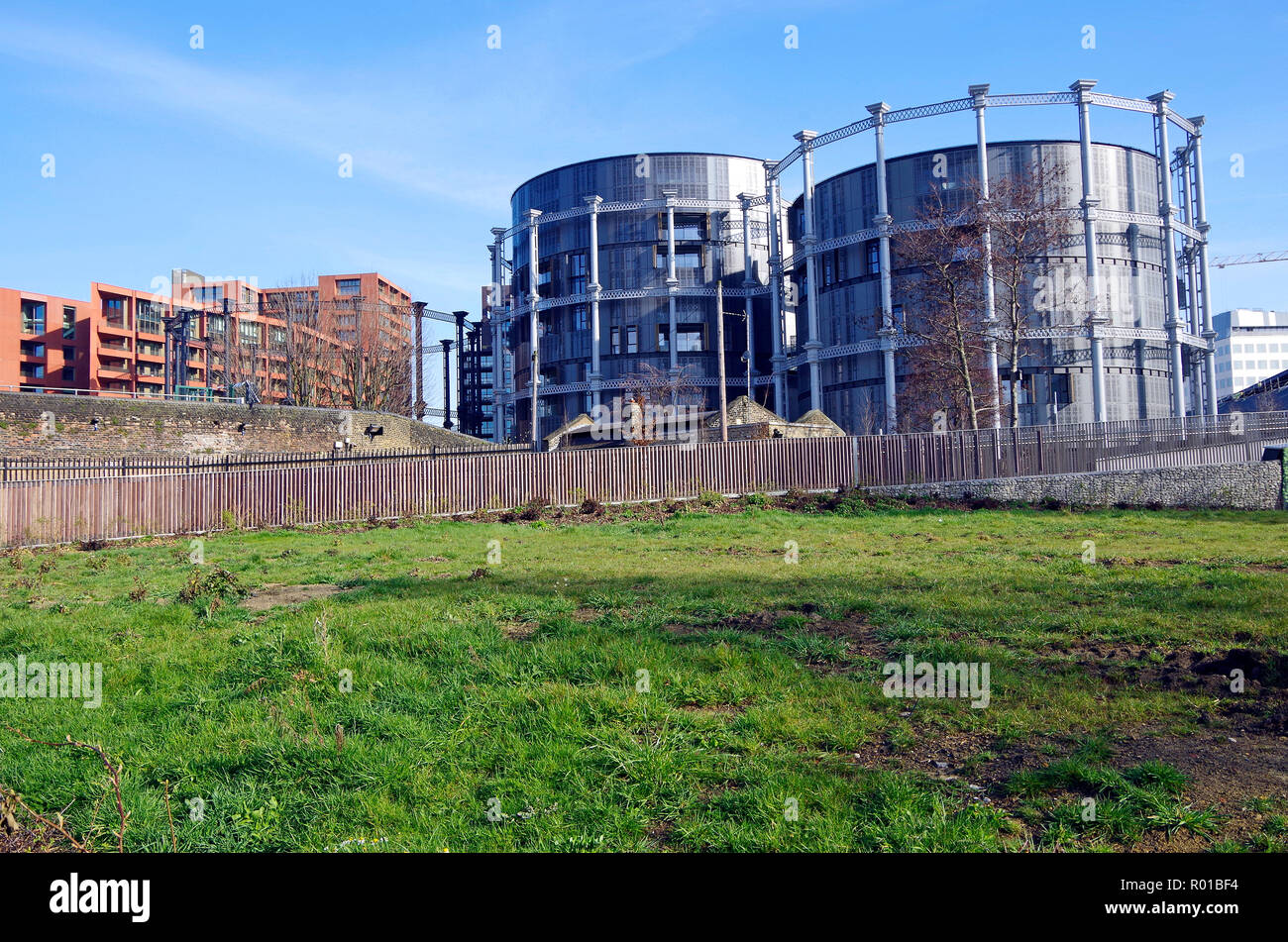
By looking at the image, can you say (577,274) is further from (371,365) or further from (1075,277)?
(1075,277)

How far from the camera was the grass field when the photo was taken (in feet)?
14.4

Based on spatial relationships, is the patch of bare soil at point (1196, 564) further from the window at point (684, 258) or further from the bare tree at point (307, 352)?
the window at point (684, 258)

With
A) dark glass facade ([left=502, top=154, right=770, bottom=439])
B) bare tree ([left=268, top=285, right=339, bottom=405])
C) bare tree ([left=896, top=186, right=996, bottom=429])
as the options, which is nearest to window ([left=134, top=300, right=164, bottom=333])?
bare tree ([left=268, top=285, right=339, bottom=405])

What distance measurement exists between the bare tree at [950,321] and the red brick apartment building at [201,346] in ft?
131

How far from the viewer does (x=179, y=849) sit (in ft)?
14.6

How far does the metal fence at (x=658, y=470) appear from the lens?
76.8 ft

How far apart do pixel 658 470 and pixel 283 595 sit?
15.7 metres

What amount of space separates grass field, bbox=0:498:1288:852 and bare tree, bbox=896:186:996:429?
22.9 meters

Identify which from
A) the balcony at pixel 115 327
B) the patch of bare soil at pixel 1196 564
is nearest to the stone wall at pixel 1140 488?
the patch of bare soil at pixel 1196 564

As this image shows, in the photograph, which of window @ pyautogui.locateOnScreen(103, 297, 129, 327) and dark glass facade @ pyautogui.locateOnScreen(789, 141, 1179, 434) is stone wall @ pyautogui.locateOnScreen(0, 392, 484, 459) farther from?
window @ pyautogui.locateOnScreen(103, 297, 129, 327)
